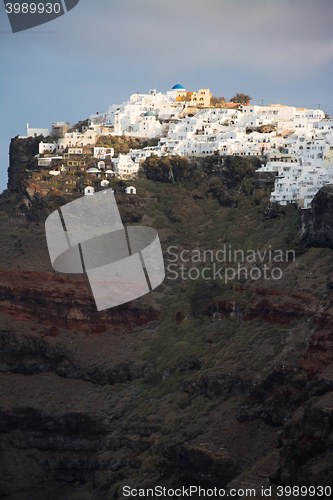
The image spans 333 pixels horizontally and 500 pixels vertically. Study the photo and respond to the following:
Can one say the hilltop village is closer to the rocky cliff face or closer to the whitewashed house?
the whitewashed house

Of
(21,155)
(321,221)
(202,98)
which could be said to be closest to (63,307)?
(321,221)

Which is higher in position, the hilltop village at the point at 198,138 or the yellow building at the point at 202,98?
the yellow building at the point at 202,98

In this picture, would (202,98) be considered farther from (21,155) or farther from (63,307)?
(63,307)

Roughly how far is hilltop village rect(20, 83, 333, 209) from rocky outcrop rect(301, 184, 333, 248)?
9.61m

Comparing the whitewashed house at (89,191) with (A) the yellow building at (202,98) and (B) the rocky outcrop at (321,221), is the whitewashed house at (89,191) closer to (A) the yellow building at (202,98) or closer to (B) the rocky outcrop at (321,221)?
(B) the rocky outcrop at (321,221)

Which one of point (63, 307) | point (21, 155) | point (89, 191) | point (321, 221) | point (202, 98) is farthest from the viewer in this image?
point (202, 98)

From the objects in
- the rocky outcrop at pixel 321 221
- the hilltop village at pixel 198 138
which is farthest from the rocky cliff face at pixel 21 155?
the rocky outcrop at pixel 321 221

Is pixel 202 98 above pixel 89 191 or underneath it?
above

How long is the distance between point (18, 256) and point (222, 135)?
107 feet

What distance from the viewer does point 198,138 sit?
114 meters

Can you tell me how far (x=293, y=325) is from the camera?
76.5 metres

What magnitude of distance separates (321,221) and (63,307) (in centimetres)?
2644

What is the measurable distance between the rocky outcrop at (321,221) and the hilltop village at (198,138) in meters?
9.61

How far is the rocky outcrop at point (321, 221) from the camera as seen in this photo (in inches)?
3243
